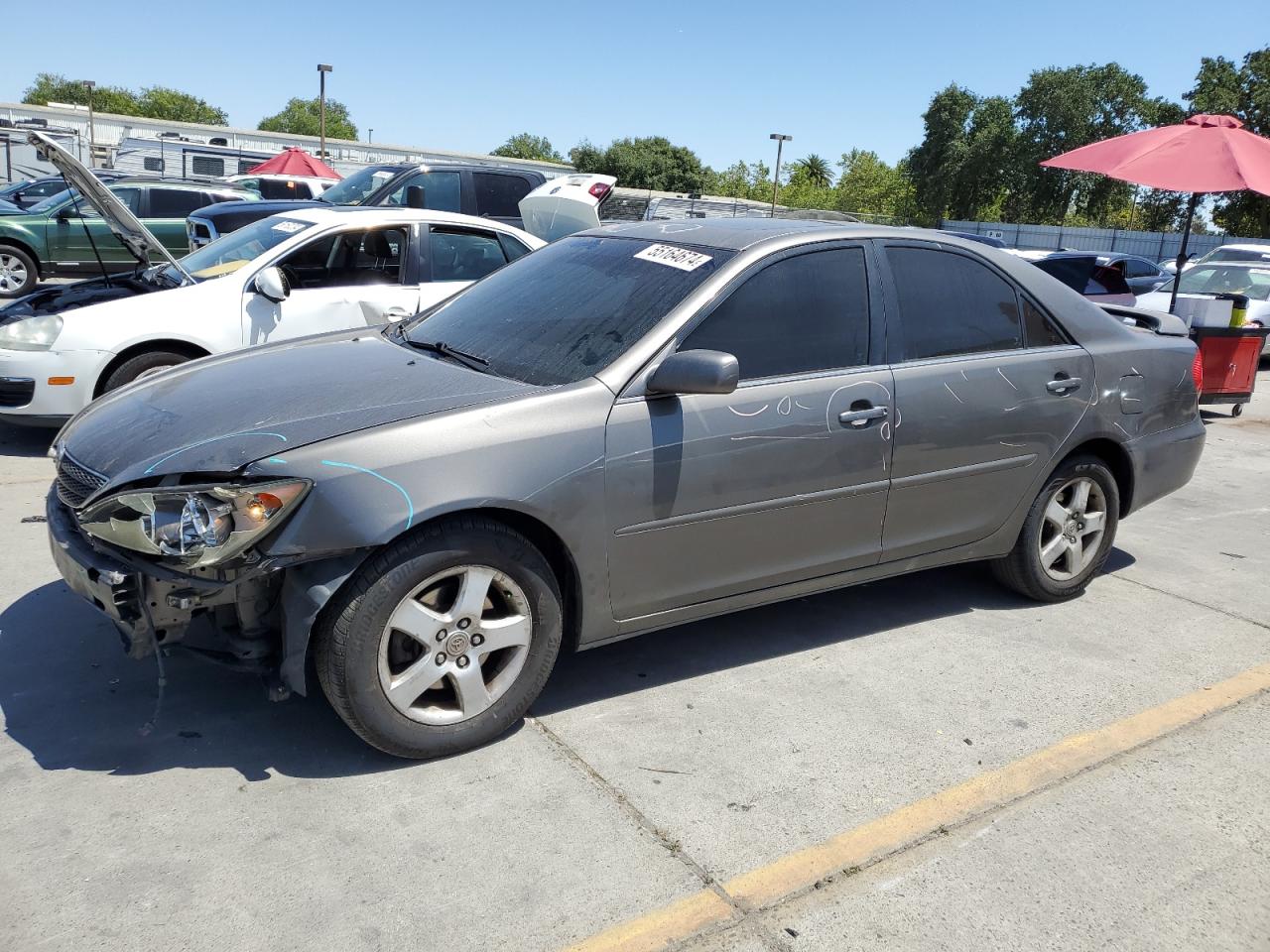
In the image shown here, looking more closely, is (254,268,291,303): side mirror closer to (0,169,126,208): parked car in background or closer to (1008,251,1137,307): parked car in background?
(1008,251,1137,307): parked car in background

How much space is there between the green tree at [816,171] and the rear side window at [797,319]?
10426 cm

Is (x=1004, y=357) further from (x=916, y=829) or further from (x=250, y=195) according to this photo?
(x=250, y=195)

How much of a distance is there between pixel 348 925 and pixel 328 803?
53cm

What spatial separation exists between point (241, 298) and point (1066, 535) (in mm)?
4913

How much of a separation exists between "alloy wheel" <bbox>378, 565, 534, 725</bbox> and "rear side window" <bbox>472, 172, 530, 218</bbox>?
345 inches

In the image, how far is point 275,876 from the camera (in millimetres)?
2611

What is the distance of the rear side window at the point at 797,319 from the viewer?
364 centimetres

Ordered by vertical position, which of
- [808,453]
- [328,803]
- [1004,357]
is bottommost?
[328,803]

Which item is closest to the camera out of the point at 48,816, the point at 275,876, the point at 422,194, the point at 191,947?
the point at 191,947

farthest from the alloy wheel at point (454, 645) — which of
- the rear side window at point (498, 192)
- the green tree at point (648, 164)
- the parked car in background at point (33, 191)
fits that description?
the green tree at point (648, 164)

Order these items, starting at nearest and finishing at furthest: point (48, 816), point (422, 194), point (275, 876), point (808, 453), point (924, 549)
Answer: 1. point (275, 876)
2. point (48, 816)
3. point (808, 453)
4. point (924, 549)
5. point (422, 194)

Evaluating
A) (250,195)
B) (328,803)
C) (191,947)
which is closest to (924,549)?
(328,803)

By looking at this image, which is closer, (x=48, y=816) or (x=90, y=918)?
(x=90, y=918)

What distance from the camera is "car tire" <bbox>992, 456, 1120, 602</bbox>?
4.57 m
